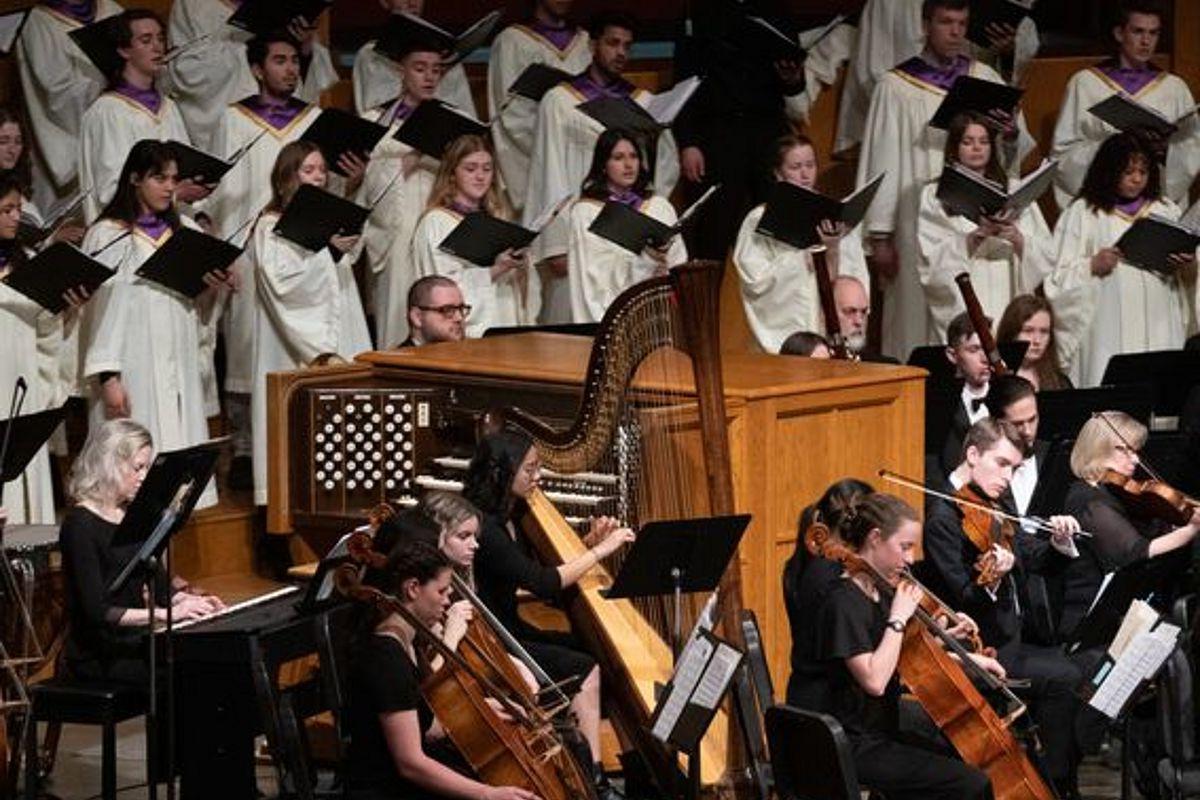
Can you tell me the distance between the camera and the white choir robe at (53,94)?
11086mm

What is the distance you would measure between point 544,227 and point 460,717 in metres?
4.84

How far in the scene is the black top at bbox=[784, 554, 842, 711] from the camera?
7.01 metres

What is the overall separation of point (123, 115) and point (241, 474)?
1.48 metres

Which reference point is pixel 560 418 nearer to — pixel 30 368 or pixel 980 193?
pixel 30 368

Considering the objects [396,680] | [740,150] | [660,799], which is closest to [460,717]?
[396,680]

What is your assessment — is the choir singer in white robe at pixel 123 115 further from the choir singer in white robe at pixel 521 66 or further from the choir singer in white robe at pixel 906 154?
the choir singer in white robe at pixel 906 154

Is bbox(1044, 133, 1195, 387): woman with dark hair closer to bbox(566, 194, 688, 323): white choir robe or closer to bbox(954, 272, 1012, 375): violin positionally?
bbox(566, 194, 688, 323): white choir robe

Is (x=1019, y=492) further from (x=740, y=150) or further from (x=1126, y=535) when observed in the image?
(x=740, y=150)

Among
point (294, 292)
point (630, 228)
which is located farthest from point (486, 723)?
point (630, 228)

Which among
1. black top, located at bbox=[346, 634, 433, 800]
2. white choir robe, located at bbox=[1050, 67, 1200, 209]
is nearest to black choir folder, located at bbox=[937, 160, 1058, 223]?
white choir robe, located at bbox=[1050, 67, 1200, 209]

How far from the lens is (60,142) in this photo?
11.1m

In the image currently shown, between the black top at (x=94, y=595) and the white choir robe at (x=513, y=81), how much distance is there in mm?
4765

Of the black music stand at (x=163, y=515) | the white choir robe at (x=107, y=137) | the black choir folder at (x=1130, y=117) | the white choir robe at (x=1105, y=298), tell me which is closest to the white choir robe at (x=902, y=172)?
the white choir robe at (x=1105, y=298)

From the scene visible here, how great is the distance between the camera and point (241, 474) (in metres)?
10.5
